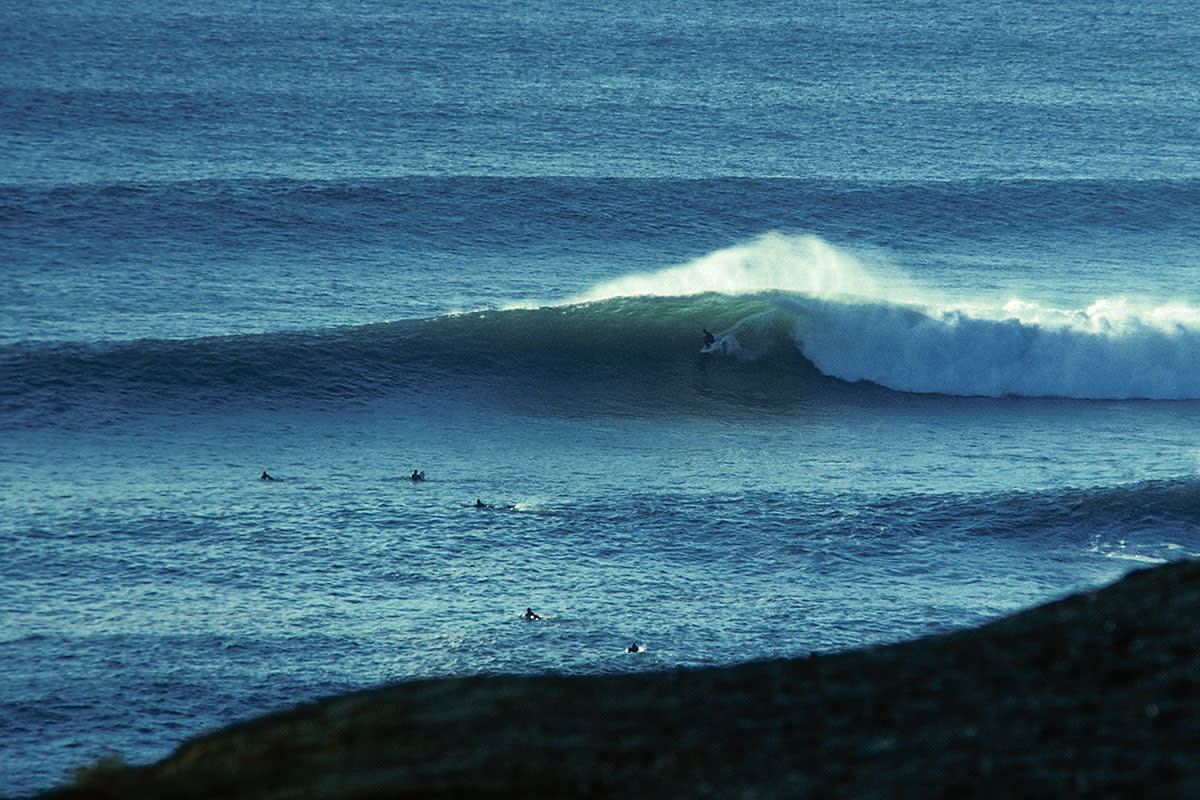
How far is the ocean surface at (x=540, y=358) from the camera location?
15.9 meters

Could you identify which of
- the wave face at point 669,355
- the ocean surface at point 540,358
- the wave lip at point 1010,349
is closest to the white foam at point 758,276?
the ocean surface at point 540,358

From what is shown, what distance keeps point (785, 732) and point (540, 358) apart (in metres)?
21.7

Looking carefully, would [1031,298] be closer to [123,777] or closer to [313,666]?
[313,666]

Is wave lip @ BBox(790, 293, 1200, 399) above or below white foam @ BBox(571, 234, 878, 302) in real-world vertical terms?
below

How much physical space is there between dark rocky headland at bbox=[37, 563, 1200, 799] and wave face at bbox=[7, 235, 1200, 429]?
1932 cm

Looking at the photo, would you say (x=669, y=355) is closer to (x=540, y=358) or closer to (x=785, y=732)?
(x=540, y=358)

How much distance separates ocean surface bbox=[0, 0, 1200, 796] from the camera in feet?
52.3

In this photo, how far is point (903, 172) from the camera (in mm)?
42875

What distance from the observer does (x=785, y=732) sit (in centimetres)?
573

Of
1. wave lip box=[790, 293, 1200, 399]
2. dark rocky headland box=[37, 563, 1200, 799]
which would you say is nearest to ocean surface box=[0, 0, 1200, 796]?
wave lip box=[790, 293, 1200, 399]

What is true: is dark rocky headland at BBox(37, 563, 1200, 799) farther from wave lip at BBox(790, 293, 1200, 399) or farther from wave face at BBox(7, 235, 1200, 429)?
wave lip at BBox(790, 293, 1200, 399)

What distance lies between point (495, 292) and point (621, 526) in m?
13.3

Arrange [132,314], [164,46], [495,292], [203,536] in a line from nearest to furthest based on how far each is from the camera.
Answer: [203,536] < [132,314] < [495,292] < [164,46]

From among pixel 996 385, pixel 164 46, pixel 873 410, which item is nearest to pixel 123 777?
pixel 873 410
